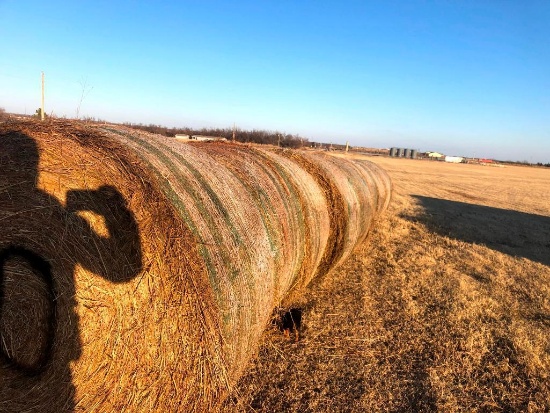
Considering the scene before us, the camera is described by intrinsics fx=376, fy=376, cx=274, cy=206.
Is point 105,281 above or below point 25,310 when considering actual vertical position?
above

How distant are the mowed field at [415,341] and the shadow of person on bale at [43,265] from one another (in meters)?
1.43

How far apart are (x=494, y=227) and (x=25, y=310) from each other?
1254 centimetres

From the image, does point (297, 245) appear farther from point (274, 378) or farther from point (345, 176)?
point (345, 176)

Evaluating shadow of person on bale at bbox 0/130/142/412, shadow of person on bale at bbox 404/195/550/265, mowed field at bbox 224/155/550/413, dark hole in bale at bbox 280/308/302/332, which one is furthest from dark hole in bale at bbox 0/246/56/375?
shadow of person on bale at bbox 404/195/550/265

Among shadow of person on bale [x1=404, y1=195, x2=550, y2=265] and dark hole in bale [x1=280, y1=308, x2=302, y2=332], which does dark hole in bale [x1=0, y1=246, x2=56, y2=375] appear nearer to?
dark hole in bale [x1=280, y1=308, x2=302, y2=332]

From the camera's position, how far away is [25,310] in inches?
96.5

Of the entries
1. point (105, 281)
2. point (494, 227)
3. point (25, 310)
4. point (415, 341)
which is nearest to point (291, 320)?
point (415, 341)

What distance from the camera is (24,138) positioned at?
242 cm

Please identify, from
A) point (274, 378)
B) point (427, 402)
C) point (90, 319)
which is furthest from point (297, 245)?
point (90, 319)

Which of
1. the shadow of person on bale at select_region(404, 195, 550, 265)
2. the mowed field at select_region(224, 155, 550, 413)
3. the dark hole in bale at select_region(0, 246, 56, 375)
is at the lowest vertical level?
the mowed field at select_region(224, 155, 550, 413)

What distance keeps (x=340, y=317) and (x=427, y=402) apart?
67.4 inches

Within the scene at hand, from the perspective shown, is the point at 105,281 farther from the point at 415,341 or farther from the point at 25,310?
the point at 415,341

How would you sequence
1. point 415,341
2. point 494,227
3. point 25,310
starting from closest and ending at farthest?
1. point 25,310
2. point 415,341
3. point 494,227

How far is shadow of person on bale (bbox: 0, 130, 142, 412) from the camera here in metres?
2.38
